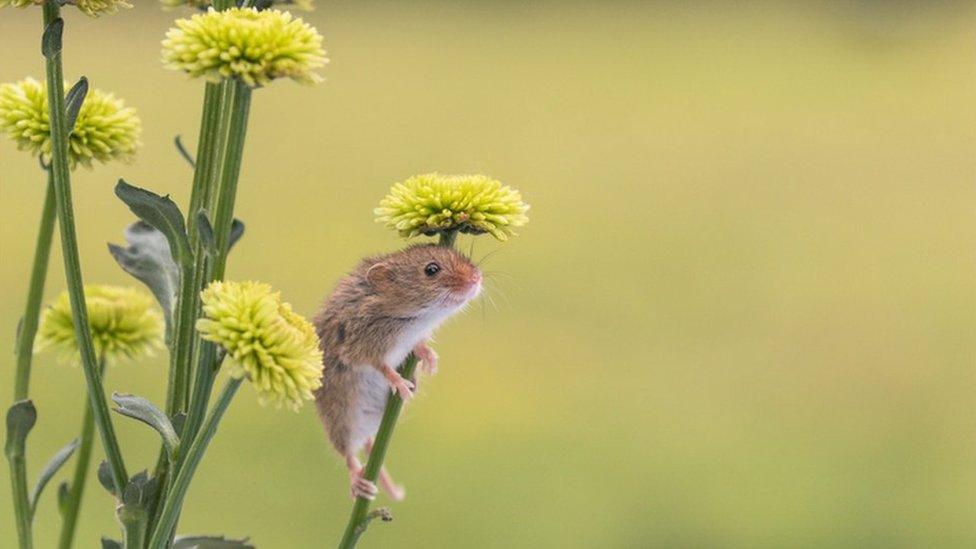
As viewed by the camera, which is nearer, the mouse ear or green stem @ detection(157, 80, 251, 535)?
green stem @ detection(157, 80, 251, 535)

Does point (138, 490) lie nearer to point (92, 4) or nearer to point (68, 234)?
point (68, 234)

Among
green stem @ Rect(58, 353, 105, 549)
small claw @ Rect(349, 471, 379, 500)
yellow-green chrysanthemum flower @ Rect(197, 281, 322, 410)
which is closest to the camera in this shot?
yellow-green chrysanthemum flower @ Rect(197, 281, 322, 410)

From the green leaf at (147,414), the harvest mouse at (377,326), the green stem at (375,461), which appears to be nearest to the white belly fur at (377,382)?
the harvest mouse at (377,326)

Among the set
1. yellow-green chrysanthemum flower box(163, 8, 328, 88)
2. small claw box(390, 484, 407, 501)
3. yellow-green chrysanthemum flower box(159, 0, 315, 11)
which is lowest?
small claw box(390, 484, 407, 501)

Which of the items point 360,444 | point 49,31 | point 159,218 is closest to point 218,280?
point 159,218

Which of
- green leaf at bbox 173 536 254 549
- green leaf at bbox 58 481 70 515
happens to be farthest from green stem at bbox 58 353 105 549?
green leaf at bbox 173 536 254 549

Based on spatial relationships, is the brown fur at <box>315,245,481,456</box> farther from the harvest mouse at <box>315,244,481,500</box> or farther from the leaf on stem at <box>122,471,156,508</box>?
the leaf on stem at <box>122,471,156,508</box>
